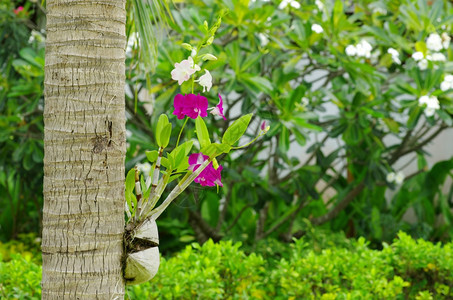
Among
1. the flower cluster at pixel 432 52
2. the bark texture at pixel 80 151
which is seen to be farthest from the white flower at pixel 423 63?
the bark texture at pixel 80 151

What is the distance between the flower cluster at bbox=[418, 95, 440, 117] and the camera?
3.79 m

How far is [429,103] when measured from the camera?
3801 millimetres

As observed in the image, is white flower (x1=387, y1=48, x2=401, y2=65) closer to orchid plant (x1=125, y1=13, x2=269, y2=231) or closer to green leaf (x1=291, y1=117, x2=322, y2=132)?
green leaf (x1=291, y1=117, x2=322, y2=132)

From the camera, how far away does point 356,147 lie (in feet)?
15.2

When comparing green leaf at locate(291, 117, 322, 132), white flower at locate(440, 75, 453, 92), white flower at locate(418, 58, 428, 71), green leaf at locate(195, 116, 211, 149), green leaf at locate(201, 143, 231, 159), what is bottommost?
green leaf at locate(201, 143, 231, 159)

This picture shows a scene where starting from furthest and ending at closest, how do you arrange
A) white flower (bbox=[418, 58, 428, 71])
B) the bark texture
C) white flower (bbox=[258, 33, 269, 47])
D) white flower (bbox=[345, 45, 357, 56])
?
white flower (bbox=[258, 33, 269, 47]), white flower (bbox=[418, 58, 428, 71]), white flower (bbox=[345, 45, 357, 56]), the bark texture

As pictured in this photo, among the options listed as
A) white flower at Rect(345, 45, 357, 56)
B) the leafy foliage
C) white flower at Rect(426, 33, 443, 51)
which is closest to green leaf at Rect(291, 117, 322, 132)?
white flower at Rect(345, 45, 357, 56)

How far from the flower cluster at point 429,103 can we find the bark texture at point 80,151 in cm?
257

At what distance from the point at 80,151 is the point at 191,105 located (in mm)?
344

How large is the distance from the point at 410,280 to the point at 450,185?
2.51 m

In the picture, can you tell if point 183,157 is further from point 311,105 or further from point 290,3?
point 311,105

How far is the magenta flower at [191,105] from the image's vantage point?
1805mm

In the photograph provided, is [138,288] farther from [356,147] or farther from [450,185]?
[450,185]

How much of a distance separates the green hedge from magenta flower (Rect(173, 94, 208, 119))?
118 centimetres
